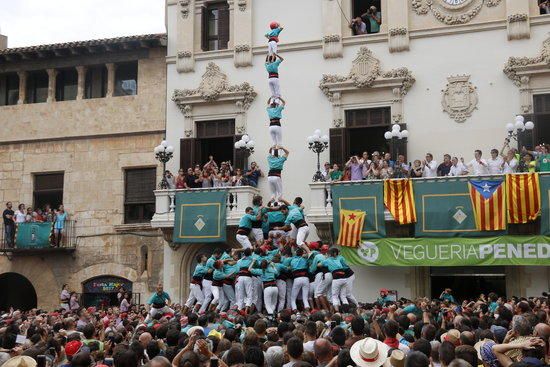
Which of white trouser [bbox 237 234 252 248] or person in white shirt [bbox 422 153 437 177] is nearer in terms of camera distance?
white trouser [bbox 237 234 252 248]

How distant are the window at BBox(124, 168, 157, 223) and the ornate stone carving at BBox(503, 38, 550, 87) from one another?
13.4m

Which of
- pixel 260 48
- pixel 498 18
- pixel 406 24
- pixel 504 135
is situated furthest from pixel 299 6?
pixel 504 135

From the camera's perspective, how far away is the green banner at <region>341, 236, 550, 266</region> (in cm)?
2267

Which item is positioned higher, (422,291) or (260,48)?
(260,48)

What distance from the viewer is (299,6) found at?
1106 inches

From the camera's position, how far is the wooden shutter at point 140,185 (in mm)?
29031

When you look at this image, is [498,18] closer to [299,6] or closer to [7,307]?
[299,6]

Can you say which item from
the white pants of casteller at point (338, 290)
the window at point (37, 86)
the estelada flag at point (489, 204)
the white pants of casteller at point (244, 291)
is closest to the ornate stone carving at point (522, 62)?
the estelada flag at point (489, 204)

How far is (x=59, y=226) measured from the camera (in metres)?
28.8

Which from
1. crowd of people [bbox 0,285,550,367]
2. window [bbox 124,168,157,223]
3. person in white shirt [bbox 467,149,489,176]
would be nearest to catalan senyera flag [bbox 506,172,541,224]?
person in white shirt [bbox 467,149,489,176]

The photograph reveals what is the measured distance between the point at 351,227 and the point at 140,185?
29.8 ft

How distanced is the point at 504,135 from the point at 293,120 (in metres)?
7.37

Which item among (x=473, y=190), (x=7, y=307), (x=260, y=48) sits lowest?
(x=7, y=307)

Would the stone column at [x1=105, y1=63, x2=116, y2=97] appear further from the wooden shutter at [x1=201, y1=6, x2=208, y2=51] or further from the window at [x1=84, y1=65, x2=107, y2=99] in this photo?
the wooden shutter at [x1=201, y1=6, x2=208, y2=51]
